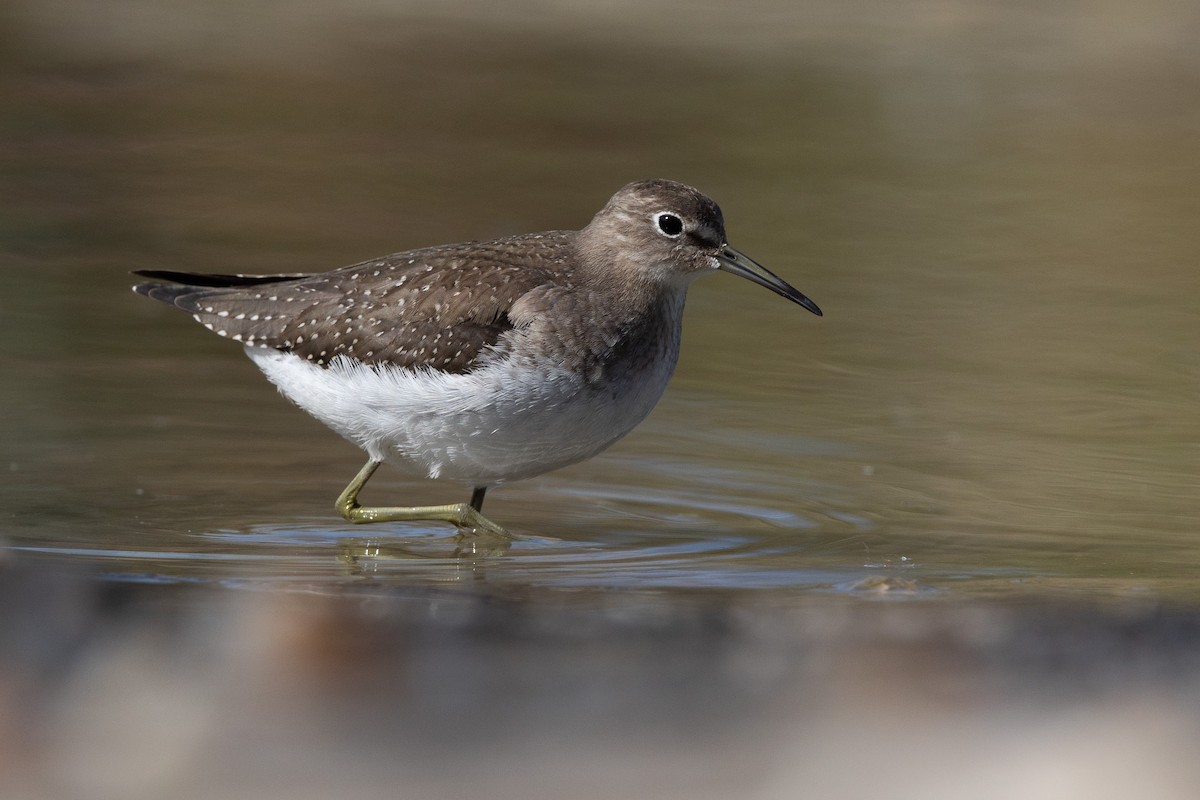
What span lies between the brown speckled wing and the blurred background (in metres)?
0.79

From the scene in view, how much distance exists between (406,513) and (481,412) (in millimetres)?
1006

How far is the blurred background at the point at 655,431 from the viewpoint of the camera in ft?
14.4

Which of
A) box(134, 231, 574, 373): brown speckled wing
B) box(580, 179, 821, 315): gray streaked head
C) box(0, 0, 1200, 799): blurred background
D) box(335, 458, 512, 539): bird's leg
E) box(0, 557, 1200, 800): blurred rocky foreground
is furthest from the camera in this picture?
box(580, 179, 821, 315): gray streaked head

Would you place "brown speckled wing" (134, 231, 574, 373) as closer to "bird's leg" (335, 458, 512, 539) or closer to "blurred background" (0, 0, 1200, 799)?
"bird's leg" (335, 458, 512, 539)

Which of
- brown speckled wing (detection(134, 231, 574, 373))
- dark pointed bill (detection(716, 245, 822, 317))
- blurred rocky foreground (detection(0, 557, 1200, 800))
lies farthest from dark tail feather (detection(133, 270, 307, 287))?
blurred rocky foreground (detection(0, 557, 1200, 800))

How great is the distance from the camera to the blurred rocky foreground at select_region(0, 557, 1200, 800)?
165 inches

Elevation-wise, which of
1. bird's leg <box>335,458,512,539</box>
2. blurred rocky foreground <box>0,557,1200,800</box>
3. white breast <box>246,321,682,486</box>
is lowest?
bird's leg <box>335,458,512,539</box>

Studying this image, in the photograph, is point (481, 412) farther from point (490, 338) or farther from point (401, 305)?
point (401, 305)

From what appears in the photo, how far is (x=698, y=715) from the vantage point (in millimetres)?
4477

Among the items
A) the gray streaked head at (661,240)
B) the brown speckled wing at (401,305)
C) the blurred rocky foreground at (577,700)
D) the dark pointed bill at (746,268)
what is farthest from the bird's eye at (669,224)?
the blurred rocky foreground at (577,700)

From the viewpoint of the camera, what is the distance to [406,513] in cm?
811

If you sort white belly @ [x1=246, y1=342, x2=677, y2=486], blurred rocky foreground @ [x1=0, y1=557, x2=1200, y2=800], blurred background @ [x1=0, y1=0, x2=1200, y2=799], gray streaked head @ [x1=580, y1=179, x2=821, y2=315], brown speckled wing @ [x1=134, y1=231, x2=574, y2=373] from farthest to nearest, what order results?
gray streaked head @ [x1=580, y1=179, x2=821, y2=315] → brown speckled wing @ [x1=134, y1=231, x2=574, y2=373] → white belly @ [x1=246, y1=342, x2=677, y2=486] → blurred background @ [x1=0, y1=0, x2=1200, y2=799] → blurred rocky foreground @ [x1=0, y1=557, x2=1200, y2=800]

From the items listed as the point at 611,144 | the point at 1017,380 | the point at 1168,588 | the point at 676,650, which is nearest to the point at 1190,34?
the point at 611,144

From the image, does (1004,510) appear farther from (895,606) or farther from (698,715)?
(698,715)
